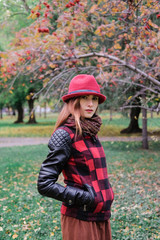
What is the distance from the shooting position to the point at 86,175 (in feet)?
5.70

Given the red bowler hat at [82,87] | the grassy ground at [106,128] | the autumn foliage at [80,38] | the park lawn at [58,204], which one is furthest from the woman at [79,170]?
A: the autumn foliage at [80,38]

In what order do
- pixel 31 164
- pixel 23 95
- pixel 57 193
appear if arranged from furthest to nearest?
pixel 23 95, pixel 31 164, pixel 57 193

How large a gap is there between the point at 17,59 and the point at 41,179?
5.12 m

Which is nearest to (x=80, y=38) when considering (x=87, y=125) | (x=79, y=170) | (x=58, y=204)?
(x=58, y=204)

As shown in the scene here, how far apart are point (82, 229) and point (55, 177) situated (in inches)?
16.5

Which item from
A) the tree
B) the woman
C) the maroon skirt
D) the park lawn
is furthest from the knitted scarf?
the tree

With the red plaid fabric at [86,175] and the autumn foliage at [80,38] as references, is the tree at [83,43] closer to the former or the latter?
the autumn foliage at [80,38]

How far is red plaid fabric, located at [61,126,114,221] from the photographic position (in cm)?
173

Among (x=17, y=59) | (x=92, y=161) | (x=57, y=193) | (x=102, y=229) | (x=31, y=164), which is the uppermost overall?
(x=17, y=59)

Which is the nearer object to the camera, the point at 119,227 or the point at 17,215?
the point at 119,227

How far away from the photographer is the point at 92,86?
1877 mm

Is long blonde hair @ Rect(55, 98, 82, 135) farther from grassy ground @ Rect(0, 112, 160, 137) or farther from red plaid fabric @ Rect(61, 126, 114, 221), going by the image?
grassy ground @ Rect(0, 112, 160, 137)

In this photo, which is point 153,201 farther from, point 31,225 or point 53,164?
point 53,164

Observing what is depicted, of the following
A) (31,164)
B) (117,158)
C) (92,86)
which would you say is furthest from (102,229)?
(117,158)
